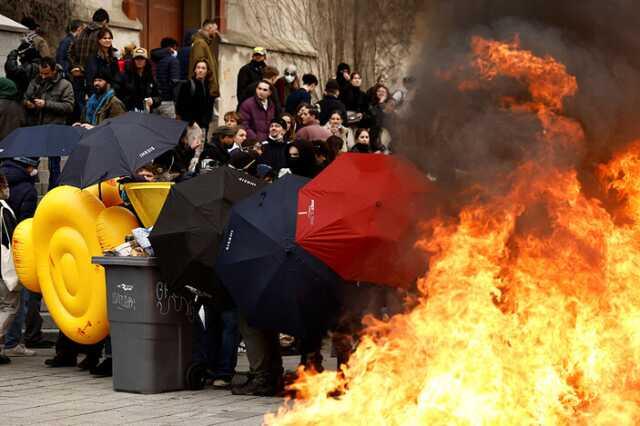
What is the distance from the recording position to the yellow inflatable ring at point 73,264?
11.7 meters

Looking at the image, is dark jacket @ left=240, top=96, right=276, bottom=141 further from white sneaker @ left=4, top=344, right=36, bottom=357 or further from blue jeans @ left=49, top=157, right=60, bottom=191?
white sneaker @ left=4, top=344, right=36, bottom=357

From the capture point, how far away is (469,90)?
8180 mm

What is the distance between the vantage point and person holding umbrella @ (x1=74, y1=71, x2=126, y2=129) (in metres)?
16.4

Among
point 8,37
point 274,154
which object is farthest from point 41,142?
point 8,37

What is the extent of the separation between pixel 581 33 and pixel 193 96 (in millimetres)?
9415

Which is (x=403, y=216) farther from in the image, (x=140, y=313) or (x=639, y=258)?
(x=140, y=313)

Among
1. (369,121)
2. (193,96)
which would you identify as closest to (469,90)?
(369,121)

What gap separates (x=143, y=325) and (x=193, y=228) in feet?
3.13

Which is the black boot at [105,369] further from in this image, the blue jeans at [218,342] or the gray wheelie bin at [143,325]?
the blue jeans at [218,342]

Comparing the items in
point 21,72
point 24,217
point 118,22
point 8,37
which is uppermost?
point 118,22

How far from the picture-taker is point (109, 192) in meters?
12.3

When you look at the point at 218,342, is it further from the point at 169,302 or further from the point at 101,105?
the point at 101,105

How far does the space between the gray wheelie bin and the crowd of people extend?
0.41 m

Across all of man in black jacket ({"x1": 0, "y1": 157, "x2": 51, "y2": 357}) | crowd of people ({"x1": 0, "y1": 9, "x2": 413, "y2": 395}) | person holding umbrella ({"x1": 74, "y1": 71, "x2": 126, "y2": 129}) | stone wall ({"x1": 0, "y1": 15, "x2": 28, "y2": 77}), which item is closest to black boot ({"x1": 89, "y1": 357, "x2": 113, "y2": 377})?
crowd of people ({"x1": 0, "y1": 9, "x2": 413, "y2": 395})
